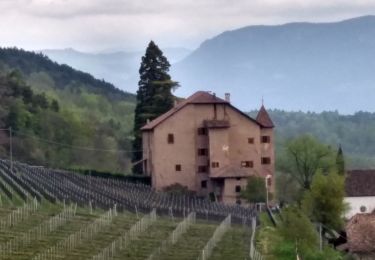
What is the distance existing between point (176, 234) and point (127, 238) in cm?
396

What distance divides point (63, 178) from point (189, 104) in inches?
450

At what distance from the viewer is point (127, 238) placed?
51.5 m

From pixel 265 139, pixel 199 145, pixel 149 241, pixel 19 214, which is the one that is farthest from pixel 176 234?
pixel 265 139

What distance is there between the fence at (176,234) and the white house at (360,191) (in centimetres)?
2098

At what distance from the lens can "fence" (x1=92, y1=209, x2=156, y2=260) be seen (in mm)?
46213

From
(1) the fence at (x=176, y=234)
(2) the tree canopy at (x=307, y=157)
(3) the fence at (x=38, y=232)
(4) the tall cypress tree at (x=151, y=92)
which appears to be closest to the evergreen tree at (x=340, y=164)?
(2) the tree canopy at (x=307, y=157)

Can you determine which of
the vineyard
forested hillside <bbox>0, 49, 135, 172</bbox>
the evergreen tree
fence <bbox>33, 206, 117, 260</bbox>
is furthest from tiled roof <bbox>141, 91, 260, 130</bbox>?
fence <bbox>33, 206, 117, 260</bbox>

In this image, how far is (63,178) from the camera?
78312 millimetres

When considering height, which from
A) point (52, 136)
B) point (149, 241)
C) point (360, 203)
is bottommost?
point (149, 241)

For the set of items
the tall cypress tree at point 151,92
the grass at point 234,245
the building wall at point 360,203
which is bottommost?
the grass at point 234,245

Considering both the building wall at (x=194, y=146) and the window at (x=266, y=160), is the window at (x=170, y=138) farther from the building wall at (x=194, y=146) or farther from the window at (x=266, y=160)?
the window at (x=266, y=160)

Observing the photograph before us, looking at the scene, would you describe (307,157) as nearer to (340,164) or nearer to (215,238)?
(340,164)

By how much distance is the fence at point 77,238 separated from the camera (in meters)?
44.3

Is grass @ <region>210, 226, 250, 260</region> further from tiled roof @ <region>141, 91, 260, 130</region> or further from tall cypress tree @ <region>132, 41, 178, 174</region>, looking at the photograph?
tall cypress tree @ <region>132, 41, 178, 174</region>
